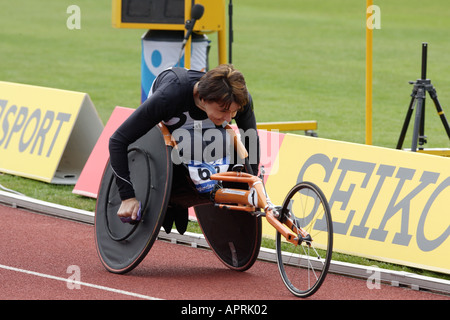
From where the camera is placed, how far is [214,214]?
7113 mm

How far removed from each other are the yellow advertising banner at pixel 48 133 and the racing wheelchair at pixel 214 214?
3.45 m

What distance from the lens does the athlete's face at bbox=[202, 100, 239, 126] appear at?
19.6 feet

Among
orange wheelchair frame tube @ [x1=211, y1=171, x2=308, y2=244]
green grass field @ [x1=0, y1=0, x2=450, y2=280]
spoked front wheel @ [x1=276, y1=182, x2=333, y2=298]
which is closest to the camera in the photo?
spoked front wheel @ [x1=276, y1=182, x2=333, y2=298]

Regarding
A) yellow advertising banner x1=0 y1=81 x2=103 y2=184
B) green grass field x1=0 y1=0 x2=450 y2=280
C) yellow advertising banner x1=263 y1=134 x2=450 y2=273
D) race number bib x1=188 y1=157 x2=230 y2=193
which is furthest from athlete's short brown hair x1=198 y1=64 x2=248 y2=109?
yellow advertising banner x1=0 y1=81 x2=103 y2=184

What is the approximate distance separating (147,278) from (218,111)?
55.6 inches

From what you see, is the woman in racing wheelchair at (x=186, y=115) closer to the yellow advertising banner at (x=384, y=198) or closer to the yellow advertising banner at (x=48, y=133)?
the yellow advertising banner at (x=384, y=198)

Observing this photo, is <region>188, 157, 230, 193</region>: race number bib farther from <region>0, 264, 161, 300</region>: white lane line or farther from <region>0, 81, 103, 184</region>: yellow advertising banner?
<region>0, 81, 103, 184</region>: yellow advertising banner

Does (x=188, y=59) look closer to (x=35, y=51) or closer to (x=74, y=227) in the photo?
(x=74, y=227)

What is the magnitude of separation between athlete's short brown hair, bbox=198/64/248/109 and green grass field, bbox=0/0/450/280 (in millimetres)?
3724

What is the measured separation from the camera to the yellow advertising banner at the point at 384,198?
7.00 m

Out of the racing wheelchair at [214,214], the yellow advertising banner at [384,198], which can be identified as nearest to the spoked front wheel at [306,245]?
the racing wheelchair at [214,214]

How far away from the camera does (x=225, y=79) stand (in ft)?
19.5

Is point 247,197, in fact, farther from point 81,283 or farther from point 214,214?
point 81,283

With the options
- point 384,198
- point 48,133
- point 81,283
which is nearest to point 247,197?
point 81,283
